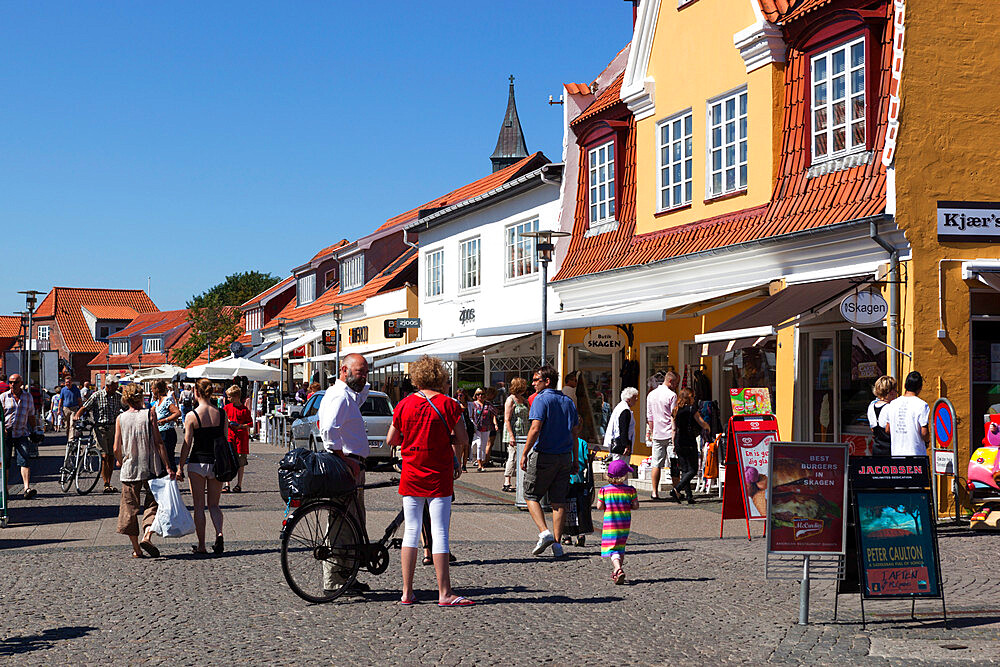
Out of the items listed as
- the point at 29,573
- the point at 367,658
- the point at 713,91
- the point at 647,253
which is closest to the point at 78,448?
the point at 29,573

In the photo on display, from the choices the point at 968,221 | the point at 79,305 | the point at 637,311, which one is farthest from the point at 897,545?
the point at 79,305

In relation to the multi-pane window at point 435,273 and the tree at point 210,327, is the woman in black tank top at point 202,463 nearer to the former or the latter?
the multi-pane window at point 435,273

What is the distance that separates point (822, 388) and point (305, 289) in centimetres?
4060

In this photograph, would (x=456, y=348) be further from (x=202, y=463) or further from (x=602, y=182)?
(x=202, y=463)

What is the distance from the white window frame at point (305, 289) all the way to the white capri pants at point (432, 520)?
4457 cm

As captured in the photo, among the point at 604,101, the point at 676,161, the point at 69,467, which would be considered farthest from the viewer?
the point at 604,101

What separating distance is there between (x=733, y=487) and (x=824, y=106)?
592 cm

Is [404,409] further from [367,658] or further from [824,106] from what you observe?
[824,106]

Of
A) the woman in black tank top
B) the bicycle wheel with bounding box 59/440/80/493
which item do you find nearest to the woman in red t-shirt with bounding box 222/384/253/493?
the bicycle wheel with bounding box 59/440/80/493

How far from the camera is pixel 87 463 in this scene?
717 inches

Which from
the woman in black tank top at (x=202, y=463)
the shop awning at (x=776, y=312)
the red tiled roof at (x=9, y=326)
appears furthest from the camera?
the red tiled roof at (x=9, y=326)

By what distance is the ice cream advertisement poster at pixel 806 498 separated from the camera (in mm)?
7891

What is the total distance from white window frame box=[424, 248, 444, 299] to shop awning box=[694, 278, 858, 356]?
58.7 ft

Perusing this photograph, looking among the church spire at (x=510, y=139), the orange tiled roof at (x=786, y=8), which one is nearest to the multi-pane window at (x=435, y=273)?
the orange tiled roof at (x=786, y=8)
